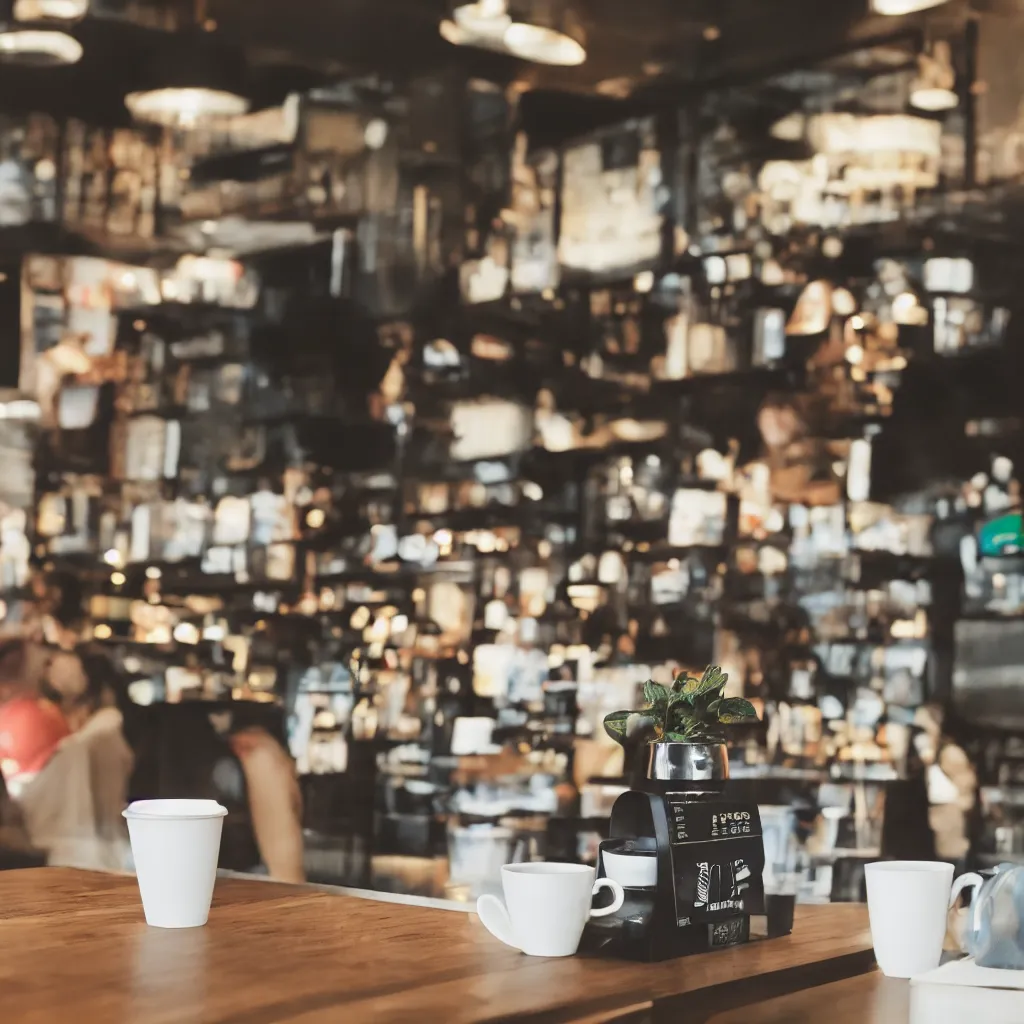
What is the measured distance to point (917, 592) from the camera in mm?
2881

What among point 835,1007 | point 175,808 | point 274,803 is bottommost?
point 274,803

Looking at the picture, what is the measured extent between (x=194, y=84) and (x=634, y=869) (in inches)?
115

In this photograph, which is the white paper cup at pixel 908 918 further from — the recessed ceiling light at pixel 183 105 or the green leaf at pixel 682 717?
the recessed ceiling light at pixel 183 105

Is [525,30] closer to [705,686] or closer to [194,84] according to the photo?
[194,84]

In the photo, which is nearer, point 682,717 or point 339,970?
point 339,970

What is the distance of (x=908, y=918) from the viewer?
147 centimetres

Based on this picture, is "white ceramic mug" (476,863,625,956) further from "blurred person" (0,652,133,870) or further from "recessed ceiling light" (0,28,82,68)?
"recessed ceiling light" (0,28,82,68)

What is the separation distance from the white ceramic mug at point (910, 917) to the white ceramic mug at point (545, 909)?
10.6 inches

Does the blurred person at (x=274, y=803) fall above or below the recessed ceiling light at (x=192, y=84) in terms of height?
below

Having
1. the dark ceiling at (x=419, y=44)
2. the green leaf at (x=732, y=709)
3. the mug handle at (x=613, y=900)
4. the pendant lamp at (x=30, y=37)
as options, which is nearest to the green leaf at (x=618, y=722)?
the green leaf at (x=732, y=709)

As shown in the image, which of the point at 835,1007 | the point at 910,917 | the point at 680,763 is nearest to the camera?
the point at 835,1007

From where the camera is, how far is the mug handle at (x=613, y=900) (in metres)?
1.46

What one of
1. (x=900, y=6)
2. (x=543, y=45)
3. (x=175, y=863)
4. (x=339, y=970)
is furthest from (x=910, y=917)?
(x=543, y=45)

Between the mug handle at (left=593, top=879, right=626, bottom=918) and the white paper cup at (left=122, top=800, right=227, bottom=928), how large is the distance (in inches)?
16.6
